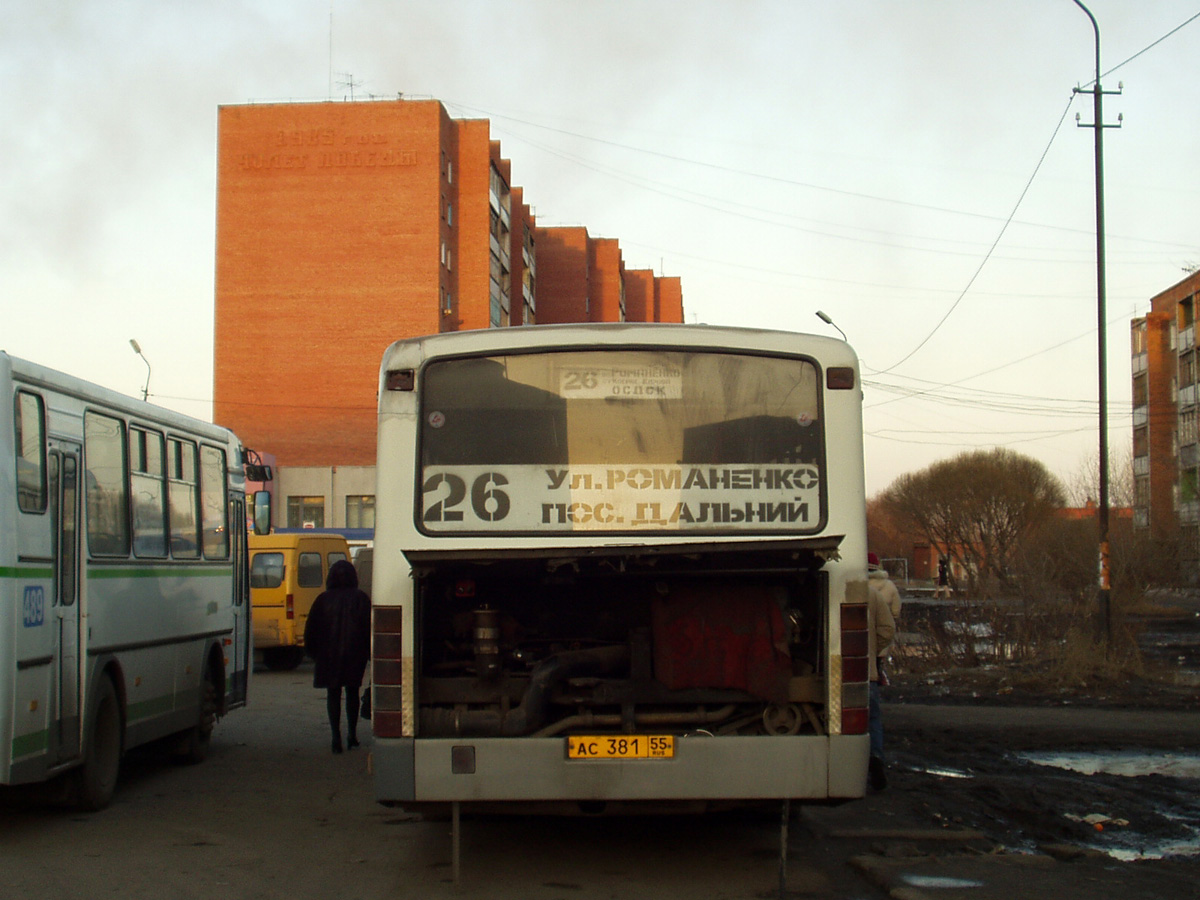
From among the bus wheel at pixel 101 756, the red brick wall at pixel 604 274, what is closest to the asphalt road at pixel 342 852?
the bus wheel at pixel 101 756

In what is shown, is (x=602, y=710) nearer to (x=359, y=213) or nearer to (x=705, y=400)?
(x=705, y=400)

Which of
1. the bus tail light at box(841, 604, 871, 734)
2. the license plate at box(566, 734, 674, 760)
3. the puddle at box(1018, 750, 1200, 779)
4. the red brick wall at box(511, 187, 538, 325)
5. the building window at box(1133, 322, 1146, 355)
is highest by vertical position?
the red brick wall at box(511, 187, 538, 325)

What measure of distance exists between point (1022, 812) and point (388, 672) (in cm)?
452

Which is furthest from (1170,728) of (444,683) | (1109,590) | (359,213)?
(359,213)

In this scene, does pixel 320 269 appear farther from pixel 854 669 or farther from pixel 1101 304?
pixel 854 669

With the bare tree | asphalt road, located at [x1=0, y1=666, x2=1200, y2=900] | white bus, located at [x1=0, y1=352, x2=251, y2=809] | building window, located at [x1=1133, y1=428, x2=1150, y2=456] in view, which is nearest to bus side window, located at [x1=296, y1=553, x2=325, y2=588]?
white bus, located at [x1=0, y1=352, x2=251, y2=809]

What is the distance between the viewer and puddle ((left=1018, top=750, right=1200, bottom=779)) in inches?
421

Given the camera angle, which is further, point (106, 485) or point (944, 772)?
point (944, 772)

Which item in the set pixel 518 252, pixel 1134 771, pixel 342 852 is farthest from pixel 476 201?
pixel 342 852

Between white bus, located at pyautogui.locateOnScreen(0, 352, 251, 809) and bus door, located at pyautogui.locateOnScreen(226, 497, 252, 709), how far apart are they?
2.4 inches

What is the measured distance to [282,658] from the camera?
24.1m

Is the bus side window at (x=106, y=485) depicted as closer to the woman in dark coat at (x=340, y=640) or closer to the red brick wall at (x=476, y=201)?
the woman in dark coat at (x=340, y=640)

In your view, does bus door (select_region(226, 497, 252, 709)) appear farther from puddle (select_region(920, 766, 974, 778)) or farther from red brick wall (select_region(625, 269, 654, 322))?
red brick wall (select_region(625, 269, 654, 322))

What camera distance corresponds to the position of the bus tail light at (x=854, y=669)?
6.67m
